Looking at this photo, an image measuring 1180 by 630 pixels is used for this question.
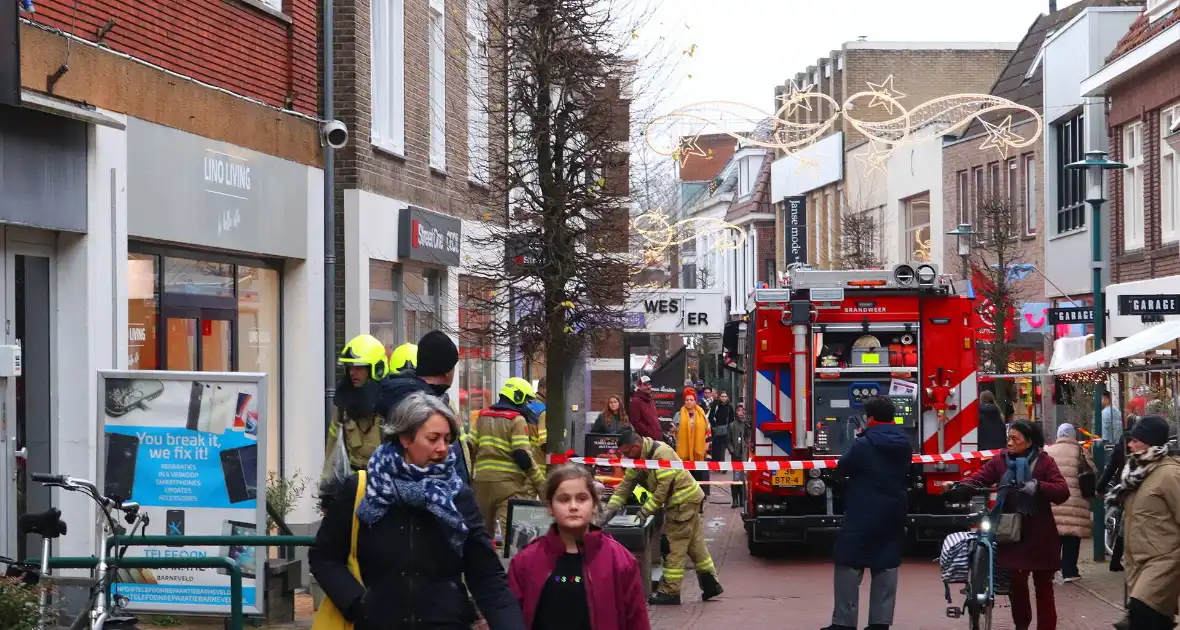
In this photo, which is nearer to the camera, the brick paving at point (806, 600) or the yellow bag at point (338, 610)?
the yellow bag at point (338, 610)

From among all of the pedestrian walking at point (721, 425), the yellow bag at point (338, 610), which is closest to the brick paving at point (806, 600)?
the yellow bag at point (338, 610)

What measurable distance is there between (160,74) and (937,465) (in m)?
8.71

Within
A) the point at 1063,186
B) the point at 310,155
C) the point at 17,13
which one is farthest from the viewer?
the point at 1063,186

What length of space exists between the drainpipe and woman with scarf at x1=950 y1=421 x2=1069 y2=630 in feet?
23.8

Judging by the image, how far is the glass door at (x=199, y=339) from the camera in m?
13.1

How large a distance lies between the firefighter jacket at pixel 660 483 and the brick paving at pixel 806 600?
2.87 feet

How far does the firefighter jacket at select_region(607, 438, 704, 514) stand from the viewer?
42.5 feet

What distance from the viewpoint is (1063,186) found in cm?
3894

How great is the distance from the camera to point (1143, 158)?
2855cm

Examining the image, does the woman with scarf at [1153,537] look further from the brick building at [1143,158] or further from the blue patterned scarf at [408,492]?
the brick building at [1143,158]

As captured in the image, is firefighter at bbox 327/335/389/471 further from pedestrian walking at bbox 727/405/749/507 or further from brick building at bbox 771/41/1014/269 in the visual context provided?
brick building at bbox 771/41/1014/269

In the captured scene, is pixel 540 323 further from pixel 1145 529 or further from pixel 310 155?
pixel 1145 529

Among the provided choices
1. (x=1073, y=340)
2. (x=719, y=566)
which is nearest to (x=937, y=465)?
(x=719, y=566)

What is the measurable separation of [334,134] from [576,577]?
Answer: 10.7 m
